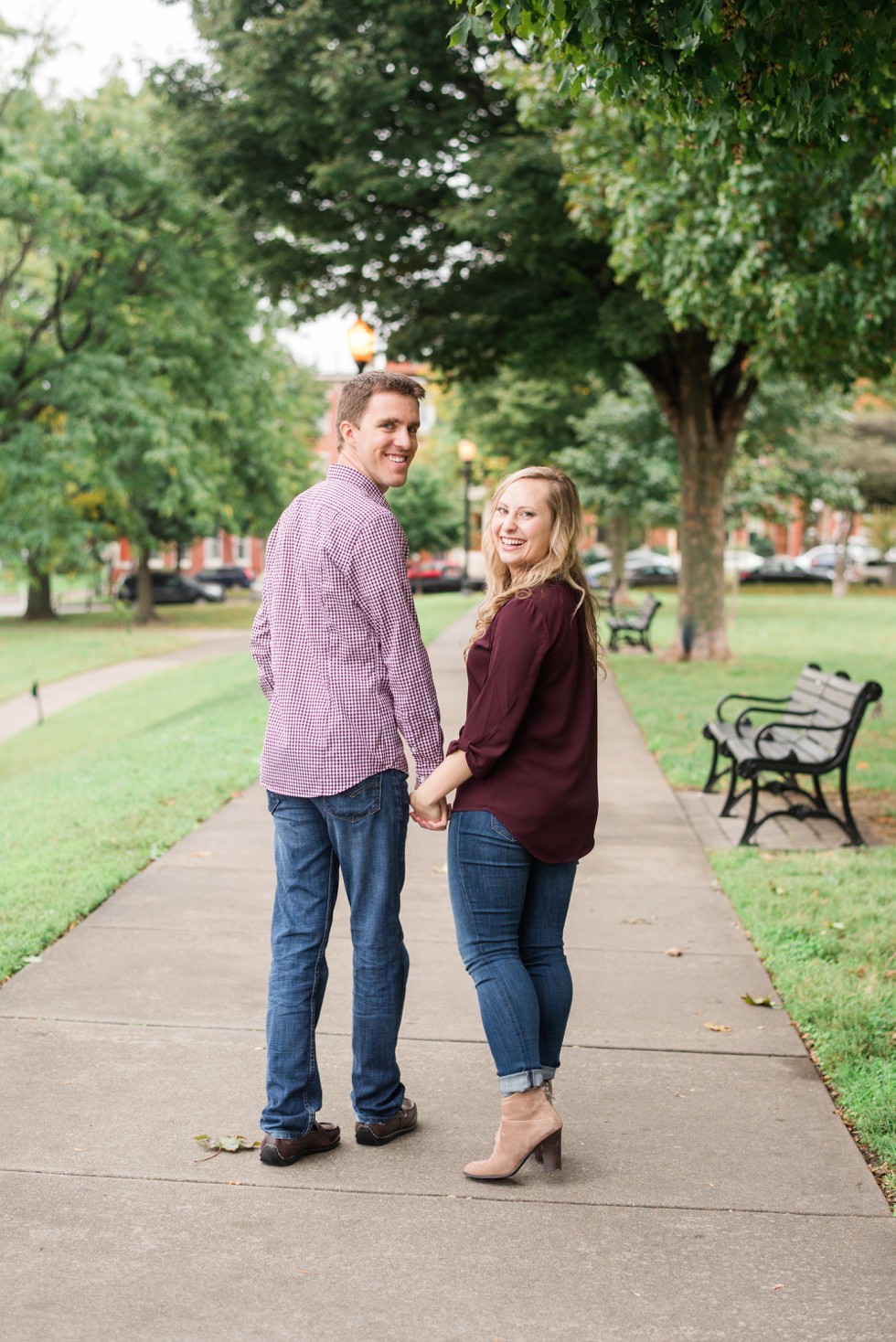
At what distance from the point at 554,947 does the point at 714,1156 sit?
2.39 ft

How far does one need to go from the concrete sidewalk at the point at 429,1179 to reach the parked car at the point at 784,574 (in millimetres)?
50136

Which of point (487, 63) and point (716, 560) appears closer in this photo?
point (487, 63)

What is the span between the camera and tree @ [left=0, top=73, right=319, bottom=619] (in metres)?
27.4

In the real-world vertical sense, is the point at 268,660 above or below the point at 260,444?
below

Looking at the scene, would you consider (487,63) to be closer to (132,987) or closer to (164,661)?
(164,661)

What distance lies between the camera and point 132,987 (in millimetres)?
5055

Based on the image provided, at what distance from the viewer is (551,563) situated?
3.50m

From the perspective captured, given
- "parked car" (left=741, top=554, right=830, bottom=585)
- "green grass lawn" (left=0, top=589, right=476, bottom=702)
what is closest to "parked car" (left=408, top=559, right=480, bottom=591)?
"parked car" (left=741, top=554, right=830, bottom=585)

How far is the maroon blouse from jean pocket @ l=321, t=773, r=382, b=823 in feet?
0.73

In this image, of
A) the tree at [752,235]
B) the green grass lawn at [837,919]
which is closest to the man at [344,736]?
the green grass lawn at [837,919]

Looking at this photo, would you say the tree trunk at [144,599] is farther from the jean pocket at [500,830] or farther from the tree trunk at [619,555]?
the jean pocket at [500,830]

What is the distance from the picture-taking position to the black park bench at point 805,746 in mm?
7691

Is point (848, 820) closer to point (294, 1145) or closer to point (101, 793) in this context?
point (101, 793)

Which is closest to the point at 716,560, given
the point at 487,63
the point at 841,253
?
the point at 487,63
